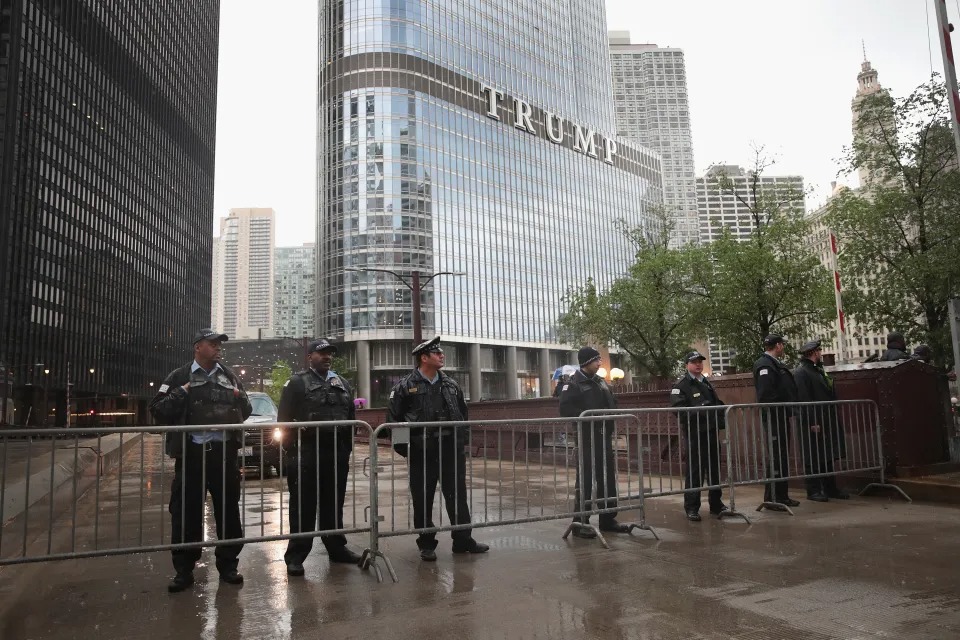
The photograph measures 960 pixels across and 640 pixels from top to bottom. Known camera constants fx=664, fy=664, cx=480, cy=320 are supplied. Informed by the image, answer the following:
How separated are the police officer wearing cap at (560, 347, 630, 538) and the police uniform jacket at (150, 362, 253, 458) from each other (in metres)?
3.14

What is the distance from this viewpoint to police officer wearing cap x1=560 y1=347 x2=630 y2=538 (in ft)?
21.2

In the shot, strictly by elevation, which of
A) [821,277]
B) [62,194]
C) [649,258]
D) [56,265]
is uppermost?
[62,194]

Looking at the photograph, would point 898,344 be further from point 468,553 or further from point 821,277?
point 821,277

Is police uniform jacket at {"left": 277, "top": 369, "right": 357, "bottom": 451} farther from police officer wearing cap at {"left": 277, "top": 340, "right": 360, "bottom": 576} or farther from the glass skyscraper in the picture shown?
the glass skyscraper

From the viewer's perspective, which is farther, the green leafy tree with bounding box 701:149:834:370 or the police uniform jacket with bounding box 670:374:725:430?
the green leafy tree with bounding box 701:149:834:370

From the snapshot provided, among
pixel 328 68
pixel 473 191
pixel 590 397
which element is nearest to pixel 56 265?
pixel 328 68

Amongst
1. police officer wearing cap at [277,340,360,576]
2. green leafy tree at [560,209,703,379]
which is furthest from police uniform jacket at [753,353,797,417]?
green leafy tree at [560,209,703,379]

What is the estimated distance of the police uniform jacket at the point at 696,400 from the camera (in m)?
7.71

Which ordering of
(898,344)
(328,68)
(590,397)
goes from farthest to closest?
(328,68) < (898,344) < (590,397)

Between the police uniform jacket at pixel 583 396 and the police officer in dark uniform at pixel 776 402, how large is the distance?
2.24 meters

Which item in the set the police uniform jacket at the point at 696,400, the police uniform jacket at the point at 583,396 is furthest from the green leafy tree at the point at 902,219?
the police uniform jacket at the point at 583,396

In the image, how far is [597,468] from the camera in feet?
21.7

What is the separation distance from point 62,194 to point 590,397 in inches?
3370

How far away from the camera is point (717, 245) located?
26562mm
